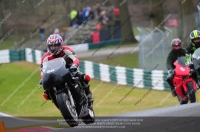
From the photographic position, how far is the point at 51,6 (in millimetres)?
45406

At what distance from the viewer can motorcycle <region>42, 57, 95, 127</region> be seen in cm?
973

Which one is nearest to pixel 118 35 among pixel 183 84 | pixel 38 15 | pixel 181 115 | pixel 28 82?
pixel 38 15

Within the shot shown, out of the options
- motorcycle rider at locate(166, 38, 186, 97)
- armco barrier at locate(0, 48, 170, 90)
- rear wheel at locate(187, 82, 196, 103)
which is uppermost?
motorcycle rider at locate(166, 38, 186, 97)

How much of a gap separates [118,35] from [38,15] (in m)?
7.60

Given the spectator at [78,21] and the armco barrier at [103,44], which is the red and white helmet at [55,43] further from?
the spectator at [78,21]

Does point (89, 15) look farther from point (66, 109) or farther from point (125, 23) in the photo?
point (66, 109)

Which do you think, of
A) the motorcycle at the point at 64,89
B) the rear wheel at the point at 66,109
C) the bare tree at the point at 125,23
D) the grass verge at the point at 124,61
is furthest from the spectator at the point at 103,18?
the rear wheel at the point at 66,109

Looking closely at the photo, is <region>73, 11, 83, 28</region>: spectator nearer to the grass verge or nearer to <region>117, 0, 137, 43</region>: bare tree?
<region>117, 0, 137, 43</region>: bare tree

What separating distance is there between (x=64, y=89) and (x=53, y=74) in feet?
1.40

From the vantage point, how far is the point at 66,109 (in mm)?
9656

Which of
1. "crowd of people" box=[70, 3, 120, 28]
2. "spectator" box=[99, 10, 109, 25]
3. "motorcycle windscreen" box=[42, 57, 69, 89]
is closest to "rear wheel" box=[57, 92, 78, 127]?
"motorcycle windscreen" box=[42, 57, 69, 89]

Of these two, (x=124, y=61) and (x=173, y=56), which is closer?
(x=173, y=56)

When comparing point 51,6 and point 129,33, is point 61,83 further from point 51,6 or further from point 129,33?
point 51,6

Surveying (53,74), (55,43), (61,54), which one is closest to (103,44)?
(61,54)
